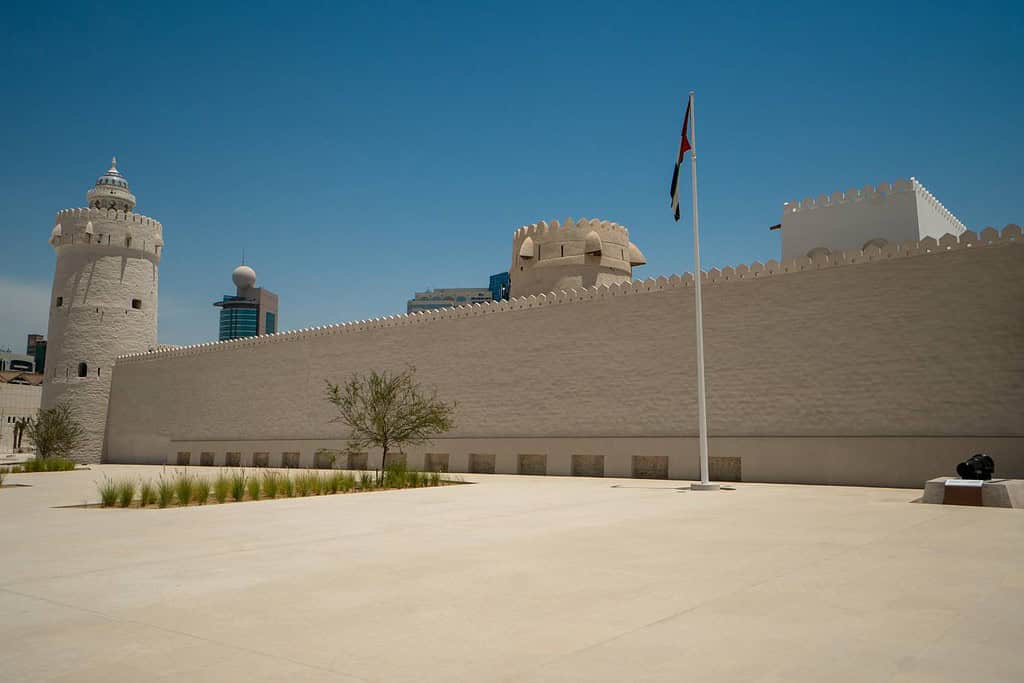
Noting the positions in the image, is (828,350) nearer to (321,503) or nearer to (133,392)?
(321,503)

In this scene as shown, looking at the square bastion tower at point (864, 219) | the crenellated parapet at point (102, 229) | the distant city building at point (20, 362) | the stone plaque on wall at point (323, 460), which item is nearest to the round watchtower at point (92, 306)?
the crenellated parapet at point (102, 229)

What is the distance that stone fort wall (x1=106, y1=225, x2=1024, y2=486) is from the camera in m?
14.5

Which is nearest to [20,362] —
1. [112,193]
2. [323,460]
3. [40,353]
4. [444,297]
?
[40,353]

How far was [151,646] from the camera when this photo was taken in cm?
388

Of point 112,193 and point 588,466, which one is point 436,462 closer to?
point 588,466

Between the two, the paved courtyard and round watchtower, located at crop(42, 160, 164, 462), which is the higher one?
Result: round watchtower, located at crop(42, 160, 164, 462)

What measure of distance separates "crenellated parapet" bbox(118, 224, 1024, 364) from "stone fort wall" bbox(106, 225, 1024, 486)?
0.14 feet

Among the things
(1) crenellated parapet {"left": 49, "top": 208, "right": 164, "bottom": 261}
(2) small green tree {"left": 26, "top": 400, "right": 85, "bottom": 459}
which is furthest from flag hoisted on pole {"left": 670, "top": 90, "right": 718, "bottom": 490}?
(1) crenellated parapet {"left": 49, "top": 208, "right": 164, "bottom": 261}

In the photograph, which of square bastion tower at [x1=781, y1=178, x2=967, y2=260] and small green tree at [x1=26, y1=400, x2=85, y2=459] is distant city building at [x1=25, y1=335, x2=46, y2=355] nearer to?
small green tree at [x1=26, y1=400, x2=85, y2=459]

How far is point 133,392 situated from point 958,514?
116 ft

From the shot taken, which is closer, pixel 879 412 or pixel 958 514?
pixel 958 514

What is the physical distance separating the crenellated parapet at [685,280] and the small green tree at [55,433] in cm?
771

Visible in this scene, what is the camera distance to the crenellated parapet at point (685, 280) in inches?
584

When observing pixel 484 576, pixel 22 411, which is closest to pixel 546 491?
pixel 484 576
